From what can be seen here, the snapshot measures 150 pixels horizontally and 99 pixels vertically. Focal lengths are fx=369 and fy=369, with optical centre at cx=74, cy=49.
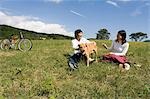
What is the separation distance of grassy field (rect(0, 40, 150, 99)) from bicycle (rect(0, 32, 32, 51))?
6.29 metres

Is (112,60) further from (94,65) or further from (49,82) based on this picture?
(49,82)

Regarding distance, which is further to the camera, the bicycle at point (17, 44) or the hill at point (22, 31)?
the hill at point (22, 31)

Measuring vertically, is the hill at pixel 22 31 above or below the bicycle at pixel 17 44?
above

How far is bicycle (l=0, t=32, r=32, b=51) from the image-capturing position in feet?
67.0

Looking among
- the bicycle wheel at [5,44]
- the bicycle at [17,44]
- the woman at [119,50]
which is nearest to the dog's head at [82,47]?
the woman at [119,50]

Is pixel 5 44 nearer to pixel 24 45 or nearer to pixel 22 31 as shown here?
pixel 24 45

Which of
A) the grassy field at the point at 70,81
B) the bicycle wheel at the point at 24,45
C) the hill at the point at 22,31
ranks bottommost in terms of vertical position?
the grassy field at the point at 70,81

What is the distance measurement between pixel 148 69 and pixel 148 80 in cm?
212

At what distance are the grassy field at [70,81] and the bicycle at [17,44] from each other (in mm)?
6293

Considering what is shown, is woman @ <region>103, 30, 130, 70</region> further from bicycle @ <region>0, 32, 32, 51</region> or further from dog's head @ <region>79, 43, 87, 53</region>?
bicycle @ <region>0, 32, 32, 51</region>

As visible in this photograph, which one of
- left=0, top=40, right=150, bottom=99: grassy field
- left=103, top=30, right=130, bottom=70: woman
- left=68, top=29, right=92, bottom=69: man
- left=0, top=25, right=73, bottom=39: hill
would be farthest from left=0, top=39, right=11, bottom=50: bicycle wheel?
left=103, top=30, right=130, bottom=70: woman

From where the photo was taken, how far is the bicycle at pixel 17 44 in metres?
20.4

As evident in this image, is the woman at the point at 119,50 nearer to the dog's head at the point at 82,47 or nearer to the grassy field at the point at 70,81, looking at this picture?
the grassy field at the point at 70,81

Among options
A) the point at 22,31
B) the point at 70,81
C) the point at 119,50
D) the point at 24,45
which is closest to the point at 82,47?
the point at 119,50
